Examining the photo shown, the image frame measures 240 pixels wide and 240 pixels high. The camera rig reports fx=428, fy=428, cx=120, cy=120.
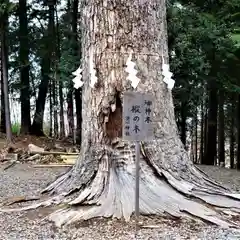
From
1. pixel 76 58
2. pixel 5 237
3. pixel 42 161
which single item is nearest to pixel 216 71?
pixel 76 58

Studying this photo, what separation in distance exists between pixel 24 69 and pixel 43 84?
86 cm

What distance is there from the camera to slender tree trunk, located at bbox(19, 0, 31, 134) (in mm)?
13438

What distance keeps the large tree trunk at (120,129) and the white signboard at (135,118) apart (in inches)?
28.2

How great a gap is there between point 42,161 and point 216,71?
4931 mm

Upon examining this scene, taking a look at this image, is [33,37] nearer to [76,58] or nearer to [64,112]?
[64,112]

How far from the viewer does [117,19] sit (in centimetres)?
464

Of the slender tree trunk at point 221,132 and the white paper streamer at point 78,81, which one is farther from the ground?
the white paper streamer at point 78,81

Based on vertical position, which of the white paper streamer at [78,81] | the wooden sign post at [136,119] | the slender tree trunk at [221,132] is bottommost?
the slender tree trunk at [221,132]

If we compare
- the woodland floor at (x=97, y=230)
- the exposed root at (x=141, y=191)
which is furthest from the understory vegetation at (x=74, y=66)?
the woodland floor at (x=97, y=230)

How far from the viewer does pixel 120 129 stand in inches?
183

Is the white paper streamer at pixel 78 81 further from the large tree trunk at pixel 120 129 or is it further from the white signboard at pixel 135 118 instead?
the white signboard at pixel 135 118

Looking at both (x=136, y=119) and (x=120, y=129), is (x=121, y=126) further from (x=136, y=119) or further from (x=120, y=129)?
(x=136, y=119)

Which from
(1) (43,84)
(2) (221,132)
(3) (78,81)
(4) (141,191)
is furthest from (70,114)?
(4) (141,191)

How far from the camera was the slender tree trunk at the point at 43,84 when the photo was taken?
44.6 feet
